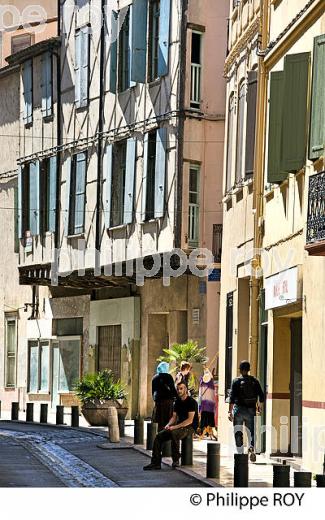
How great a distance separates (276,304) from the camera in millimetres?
23562

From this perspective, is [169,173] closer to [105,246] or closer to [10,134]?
[105,246]

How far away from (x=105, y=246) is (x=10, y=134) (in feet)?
29.7

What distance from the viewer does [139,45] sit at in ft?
118

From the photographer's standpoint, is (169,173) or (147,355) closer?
(169,173)

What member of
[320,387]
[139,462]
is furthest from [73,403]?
[320,387]

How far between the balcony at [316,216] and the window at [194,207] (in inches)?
571

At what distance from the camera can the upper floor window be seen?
4406cm

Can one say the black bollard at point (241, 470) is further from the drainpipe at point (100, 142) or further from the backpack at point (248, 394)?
the drainpipe at point (100, 142)

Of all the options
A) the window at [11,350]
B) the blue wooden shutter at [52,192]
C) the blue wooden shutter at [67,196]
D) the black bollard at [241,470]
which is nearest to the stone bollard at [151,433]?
the black bollard at [241,470]

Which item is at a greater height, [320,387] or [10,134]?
[10,134]

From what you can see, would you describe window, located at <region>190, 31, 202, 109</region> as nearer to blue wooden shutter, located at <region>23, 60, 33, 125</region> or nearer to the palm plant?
the palm plant

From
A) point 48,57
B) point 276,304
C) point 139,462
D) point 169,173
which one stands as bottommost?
point 139,462
